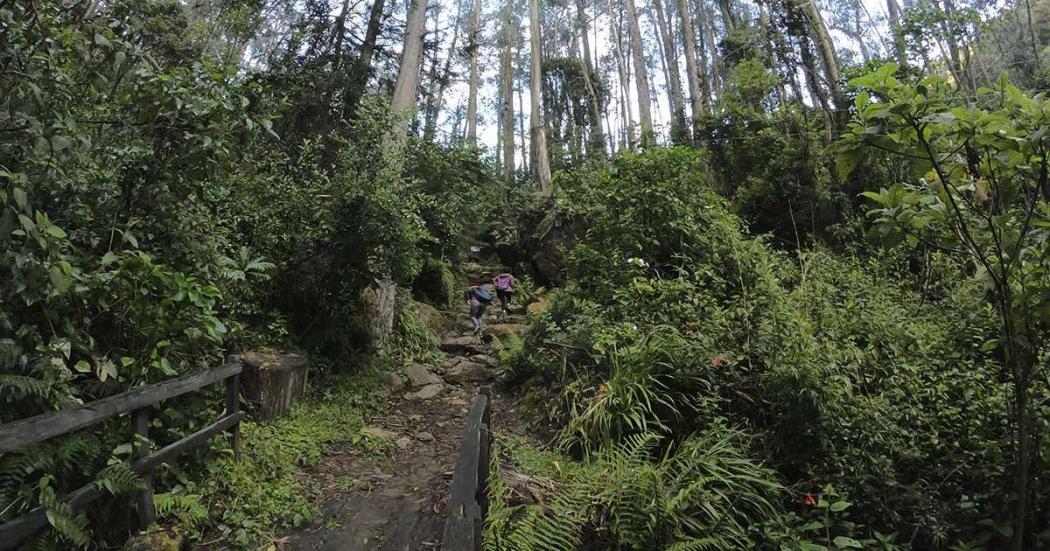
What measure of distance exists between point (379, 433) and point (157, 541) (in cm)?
283

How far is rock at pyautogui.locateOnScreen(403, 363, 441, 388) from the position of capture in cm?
789

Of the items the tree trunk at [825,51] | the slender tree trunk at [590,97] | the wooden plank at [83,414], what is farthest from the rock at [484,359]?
the slender tree trunk at [590,97]

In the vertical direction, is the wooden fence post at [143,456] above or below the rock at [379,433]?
above

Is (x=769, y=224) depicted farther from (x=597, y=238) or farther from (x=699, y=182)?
(x=597, y=238)

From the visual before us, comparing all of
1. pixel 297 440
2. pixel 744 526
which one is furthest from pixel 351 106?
pixel 744 526

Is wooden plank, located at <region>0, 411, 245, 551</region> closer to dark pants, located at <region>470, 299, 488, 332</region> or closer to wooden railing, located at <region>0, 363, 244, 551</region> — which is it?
wooden railing, located at <region>0, 363, 244, 551</region>

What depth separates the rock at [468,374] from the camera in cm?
848

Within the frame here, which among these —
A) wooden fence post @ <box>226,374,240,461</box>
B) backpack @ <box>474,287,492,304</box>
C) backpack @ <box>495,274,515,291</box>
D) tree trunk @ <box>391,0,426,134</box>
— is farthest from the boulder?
wooden fence post @ <box>226,374,240,461</box>

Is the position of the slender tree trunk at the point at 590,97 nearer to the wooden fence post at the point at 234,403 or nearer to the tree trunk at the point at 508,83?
the tree trunk at the point at 508,83

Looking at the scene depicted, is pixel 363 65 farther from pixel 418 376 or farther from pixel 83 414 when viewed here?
pixel 83 414

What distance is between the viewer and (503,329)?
1077 cm

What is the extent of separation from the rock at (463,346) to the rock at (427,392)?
1.95m

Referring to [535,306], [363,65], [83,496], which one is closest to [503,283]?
[535,306]

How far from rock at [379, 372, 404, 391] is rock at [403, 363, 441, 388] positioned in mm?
171
